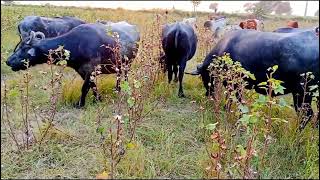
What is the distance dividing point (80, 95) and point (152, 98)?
0.84m

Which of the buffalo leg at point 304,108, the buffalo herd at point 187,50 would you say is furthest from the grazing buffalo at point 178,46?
the buffalo leg at point 304,108

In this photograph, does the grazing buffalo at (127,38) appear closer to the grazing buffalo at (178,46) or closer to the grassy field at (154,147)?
the grazing buffalo at (178,46)

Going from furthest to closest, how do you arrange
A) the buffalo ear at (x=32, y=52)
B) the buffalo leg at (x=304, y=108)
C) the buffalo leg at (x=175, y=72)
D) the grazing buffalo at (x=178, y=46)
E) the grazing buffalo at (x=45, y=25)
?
the grazing buffalo at (x=45, y=25), the buffalo leg at (x=175, y=72), the grazing buffalo at (x=178, y=46), the buffalo ear at (x=32, y=52), the buffalo leg at (x=304, y=108)

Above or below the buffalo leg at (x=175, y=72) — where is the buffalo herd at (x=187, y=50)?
above

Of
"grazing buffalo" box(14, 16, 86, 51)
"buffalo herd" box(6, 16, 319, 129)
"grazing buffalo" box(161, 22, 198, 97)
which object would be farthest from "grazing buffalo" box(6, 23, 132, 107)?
"grazing buffalo" box(14, 16, 86, 51)

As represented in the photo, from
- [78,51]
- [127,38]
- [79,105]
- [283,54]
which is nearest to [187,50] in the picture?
[127,38]

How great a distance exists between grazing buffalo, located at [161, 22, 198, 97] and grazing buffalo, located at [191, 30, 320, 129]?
112 cm

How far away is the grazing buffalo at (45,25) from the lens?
22.6 feet

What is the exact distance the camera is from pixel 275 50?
11.8 ft

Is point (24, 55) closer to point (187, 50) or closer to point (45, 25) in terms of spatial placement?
point (187, 50)

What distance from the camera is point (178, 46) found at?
209 inches

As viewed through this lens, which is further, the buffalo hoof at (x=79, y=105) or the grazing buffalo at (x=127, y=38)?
the grazing buffalo at (x=127, y=38)

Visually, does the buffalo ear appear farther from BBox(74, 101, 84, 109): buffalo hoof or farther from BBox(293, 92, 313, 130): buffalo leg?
BBox(293, 92, 313, 130): buffalo leg

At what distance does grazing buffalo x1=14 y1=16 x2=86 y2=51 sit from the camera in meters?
6.90
